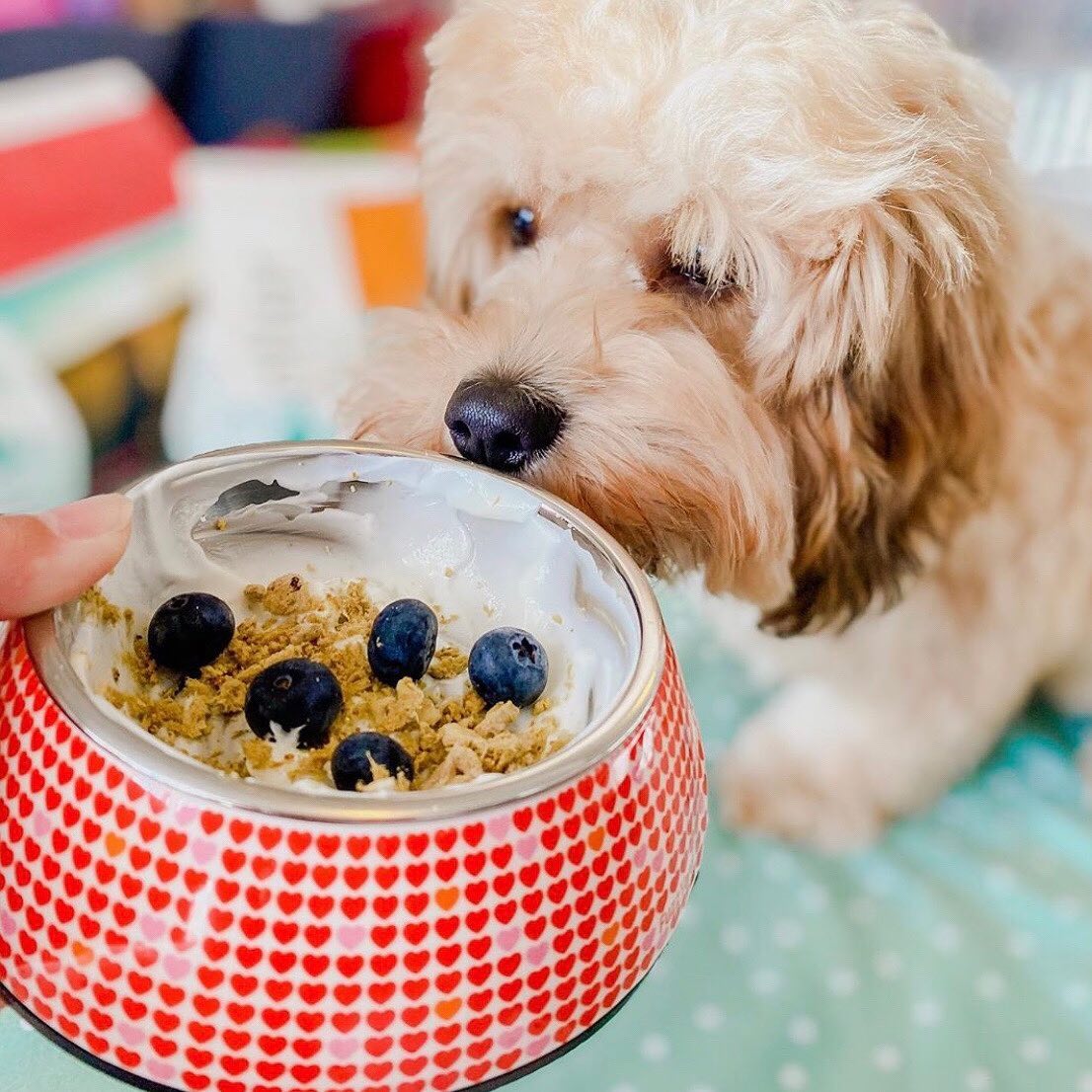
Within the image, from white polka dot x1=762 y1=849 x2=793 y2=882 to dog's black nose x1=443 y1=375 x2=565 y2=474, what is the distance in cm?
56

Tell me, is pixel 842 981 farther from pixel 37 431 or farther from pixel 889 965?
pixel 37 431

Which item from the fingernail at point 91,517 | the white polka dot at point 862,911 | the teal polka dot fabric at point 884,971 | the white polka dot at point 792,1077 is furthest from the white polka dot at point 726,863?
the fingernail at point 91,517

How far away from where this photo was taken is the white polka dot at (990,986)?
1009mm


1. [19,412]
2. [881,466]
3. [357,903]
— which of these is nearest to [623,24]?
[881,466]

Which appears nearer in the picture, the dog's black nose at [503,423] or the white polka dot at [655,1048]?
the dog's black nose at [503,423]

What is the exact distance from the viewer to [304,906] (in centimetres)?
40

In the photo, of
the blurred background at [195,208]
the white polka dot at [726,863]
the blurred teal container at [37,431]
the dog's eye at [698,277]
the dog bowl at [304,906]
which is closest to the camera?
the dog bowl at [304,906]

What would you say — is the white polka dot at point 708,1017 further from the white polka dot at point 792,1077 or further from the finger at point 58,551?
the finger at point 58,551

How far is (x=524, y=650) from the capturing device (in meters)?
0.56

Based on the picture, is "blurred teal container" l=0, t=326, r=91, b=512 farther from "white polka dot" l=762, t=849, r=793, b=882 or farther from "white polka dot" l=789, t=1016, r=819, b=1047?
"white polka dot" l=789, t=1016, r=819, b=1047

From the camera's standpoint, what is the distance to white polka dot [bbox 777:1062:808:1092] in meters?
0.92

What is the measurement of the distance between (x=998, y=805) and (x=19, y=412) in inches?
51.1

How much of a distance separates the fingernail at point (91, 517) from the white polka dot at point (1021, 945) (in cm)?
88

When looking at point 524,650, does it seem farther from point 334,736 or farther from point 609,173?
point 609,173
